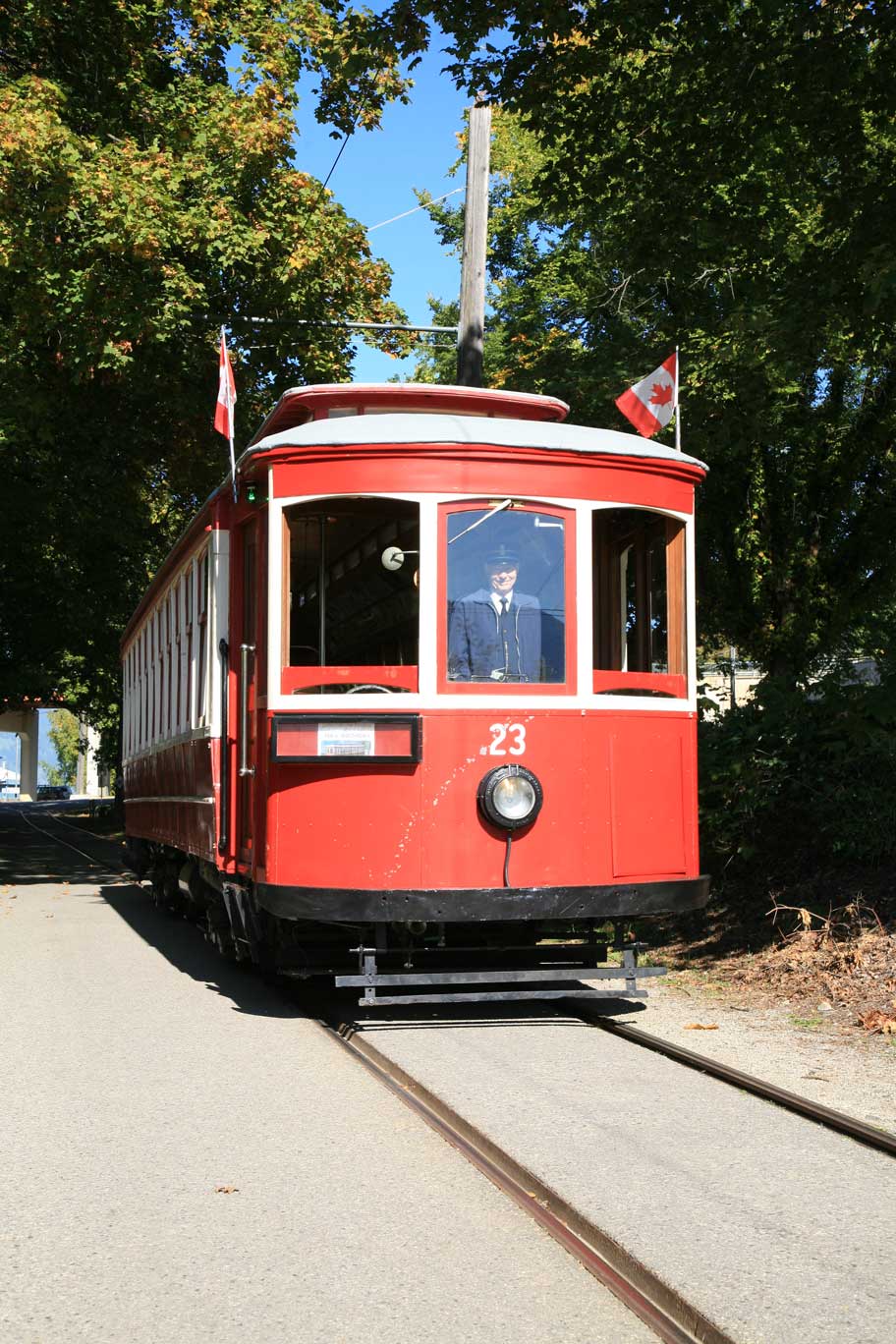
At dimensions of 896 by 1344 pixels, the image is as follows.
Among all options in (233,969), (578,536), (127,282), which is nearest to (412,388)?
(578,536)

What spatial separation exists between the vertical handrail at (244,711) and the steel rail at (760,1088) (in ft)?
8.24

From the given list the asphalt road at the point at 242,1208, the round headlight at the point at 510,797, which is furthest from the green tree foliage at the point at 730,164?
the asphalt road at the point at 242,1208

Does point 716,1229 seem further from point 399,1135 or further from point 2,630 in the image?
point 2,630

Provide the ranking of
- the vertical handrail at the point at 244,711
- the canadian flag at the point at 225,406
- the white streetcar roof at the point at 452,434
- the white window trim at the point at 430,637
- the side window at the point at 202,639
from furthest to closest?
the side window at the point at 202,639 → the canadian flag at the point at 225,406 → the vertical handrail at the point at 244,711 → the white streetcar roof at the point at 452,434 → the white window trim at the point at 430,637

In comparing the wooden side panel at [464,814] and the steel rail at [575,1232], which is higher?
the wooden side panel at [464,814]

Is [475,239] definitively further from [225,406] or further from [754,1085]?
[754,1085]

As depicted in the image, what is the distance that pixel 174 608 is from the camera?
12.6m

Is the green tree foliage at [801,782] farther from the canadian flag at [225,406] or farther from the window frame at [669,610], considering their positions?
the canadian flag at [225,406]

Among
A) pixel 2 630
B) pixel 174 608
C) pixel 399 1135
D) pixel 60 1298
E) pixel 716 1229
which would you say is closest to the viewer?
pixel 60 1298

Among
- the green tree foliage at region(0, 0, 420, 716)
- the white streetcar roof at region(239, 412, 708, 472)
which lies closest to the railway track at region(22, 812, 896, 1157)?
the white streetcar roof at region(239, 412, 708, 472)

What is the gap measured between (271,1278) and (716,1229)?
1360 millimetres

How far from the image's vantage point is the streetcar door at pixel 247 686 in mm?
8867

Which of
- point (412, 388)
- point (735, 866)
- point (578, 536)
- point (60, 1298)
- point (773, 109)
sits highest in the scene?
point (773, 109)

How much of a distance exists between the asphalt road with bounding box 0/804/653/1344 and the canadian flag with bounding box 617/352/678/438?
4.76 m
